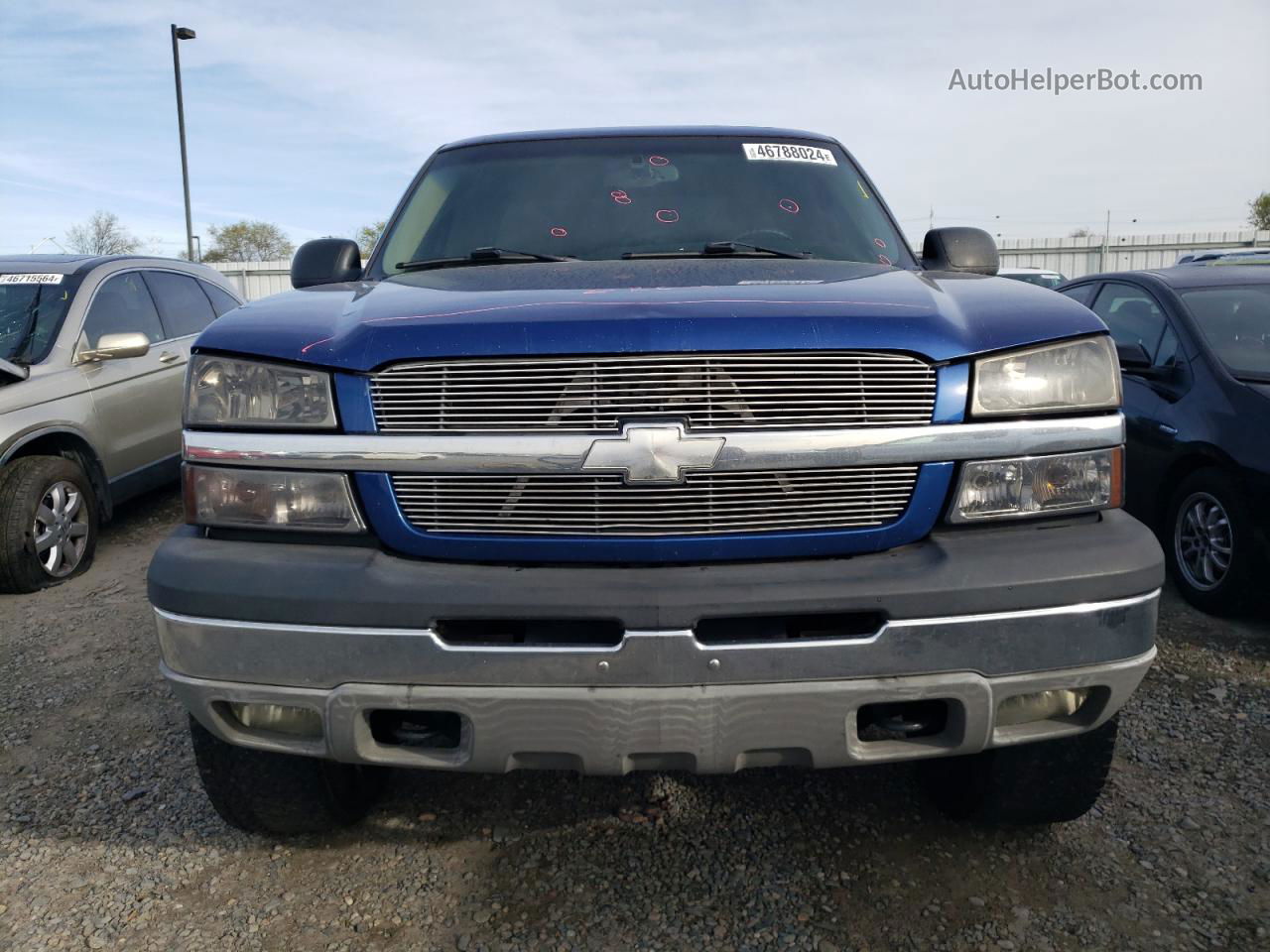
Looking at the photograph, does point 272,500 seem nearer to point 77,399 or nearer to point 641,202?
point 641,202

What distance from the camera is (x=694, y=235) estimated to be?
10.6 ft

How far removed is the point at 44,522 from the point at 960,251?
4613mm

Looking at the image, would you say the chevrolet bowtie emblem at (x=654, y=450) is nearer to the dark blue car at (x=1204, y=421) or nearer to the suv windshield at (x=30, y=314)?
the dark blue car at (x=1204, y=421)

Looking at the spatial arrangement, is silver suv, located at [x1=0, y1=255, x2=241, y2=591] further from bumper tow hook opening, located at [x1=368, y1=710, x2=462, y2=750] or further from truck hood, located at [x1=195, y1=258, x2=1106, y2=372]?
bumper tow hook opening, located at [x1=368, y1=710, x2=462, y2=750]

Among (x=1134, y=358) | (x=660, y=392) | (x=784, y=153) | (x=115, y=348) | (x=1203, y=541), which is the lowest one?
(x=1203, y=541)

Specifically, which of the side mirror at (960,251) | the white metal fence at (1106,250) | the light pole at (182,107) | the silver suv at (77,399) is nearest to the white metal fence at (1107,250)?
the white metal fence at (1106,250)

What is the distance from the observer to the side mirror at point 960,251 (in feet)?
10.3

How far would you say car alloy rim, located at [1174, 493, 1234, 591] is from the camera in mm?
4270

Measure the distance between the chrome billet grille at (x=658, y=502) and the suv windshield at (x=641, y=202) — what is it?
4.05 feet

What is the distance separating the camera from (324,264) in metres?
3.26

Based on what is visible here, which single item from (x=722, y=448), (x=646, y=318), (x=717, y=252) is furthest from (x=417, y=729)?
(x=717, y=252)

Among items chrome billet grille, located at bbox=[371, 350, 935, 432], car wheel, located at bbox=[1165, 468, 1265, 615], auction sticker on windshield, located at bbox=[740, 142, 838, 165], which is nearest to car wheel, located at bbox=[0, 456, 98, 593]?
chrome billet grille, located at bbox=[371, 350, 935, 432]

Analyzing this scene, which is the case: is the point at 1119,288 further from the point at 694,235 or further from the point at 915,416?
the point at 915,416

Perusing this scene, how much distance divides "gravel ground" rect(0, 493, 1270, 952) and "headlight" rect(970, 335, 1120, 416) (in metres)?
1.18
